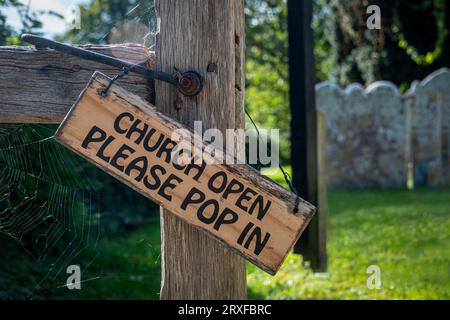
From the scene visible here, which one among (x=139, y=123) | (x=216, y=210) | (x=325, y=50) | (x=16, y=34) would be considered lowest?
(x=216, y=210)

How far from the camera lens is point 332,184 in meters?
9.94

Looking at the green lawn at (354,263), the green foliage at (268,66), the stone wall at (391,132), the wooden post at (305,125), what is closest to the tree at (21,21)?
the green lawn at (354,263)

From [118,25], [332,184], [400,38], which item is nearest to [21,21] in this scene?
[118,25]

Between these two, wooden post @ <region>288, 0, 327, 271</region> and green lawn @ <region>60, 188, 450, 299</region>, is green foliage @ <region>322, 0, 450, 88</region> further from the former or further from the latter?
wooden post @ <region>288, 0, 327, 271</region>

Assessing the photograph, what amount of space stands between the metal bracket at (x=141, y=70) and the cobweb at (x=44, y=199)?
1.10 metres

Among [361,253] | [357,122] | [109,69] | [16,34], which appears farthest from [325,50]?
[109,69]

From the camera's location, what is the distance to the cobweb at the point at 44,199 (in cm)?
286

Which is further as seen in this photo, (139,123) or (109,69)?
(109,69)

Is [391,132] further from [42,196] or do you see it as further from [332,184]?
[42,196]

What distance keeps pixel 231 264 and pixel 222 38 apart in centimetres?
62

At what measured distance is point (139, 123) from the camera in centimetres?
151

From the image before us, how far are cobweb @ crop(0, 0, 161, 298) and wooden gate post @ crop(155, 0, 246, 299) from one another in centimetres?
116
